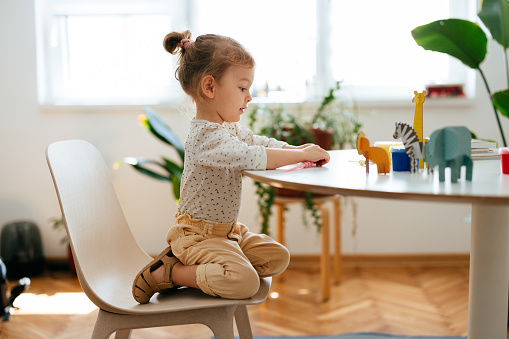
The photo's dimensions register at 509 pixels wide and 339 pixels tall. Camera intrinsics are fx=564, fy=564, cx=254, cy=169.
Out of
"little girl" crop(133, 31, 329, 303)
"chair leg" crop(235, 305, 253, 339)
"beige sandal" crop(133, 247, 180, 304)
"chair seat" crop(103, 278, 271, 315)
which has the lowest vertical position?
"chair leg" crop(235, 305, 253, 339)

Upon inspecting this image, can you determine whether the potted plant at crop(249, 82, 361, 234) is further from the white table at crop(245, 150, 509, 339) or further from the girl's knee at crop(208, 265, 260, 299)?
the girl's knee at crop(208, 265, 260, 299)

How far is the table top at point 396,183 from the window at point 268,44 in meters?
1.95

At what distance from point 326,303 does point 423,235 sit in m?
0.89

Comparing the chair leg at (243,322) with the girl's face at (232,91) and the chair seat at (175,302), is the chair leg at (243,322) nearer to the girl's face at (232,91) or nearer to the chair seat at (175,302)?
the chair seat at (175,302)

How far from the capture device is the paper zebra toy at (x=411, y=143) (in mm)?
1244

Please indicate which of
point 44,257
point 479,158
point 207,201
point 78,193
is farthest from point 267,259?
point 44,257

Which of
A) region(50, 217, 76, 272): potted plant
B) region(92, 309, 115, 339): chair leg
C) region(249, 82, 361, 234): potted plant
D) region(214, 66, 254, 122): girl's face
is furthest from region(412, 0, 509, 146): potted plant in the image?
region(50, 217, 76, 272): potted plant

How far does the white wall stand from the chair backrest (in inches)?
64.4

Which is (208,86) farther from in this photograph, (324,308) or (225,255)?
(324,308)

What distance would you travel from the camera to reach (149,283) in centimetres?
127

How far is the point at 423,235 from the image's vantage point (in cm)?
324

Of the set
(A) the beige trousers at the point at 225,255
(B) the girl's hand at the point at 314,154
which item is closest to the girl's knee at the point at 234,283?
(A) the beige trousers at the point at 225,255

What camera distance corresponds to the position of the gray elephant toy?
3.61 feet

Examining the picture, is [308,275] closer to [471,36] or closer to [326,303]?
[326,303]
